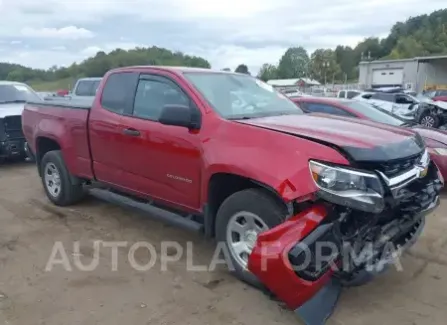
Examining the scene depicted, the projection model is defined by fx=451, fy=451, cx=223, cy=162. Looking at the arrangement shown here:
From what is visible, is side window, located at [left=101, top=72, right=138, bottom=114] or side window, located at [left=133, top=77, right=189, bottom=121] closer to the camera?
side window, located at [left=133, top=77, right=189, bottom=121]

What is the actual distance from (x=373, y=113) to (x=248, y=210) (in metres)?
5.15

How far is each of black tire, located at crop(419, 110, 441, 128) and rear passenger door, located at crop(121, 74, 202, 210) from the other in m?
13.5

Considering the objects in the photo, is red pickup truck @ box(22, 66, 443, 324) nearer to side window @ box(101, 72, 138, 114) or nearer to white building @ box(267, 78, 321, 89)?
side window @ box(101, 72, 138, 114)

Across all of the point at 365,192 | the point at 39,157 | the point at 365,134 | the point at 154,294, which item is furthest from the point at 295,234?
the point at 39,157

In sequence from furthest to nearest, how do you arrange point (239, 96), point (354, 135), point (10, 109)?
1. point (10, 109)
2. point (239, 96)
3. point (354, 135)

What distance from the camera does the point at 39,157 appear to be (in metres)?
6.39

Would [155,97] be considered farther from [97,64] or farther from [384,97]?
[97,64]

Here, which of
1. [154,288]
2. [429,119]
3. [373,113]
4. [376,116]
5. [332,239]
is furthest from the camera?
[429,119]

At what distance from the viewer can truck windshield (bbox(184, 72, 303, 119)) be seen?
421 cm

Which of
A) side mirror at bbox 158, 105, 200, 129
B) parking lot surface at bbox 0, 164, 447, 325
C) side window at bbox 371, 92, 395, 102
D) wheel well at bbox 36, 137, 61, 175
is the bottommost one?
parking lot surface at bbox 0, 164, 447, 325

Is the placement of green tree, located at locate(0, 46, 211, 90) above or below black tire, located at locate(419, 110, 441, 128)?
above

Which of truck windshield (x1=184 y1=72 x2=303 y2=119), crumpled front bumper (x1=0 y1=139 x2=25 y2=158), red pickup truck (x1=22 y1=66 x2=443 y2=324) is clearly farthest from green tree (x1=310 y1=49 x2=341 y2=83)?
red pickup truck (x1=22 y1=66 x2=443 y2=324)

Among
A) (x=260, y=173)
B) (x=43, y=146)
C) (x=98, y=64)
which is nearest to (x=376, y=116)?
(x=260, y=173)

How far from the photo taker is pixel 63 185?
590cm
